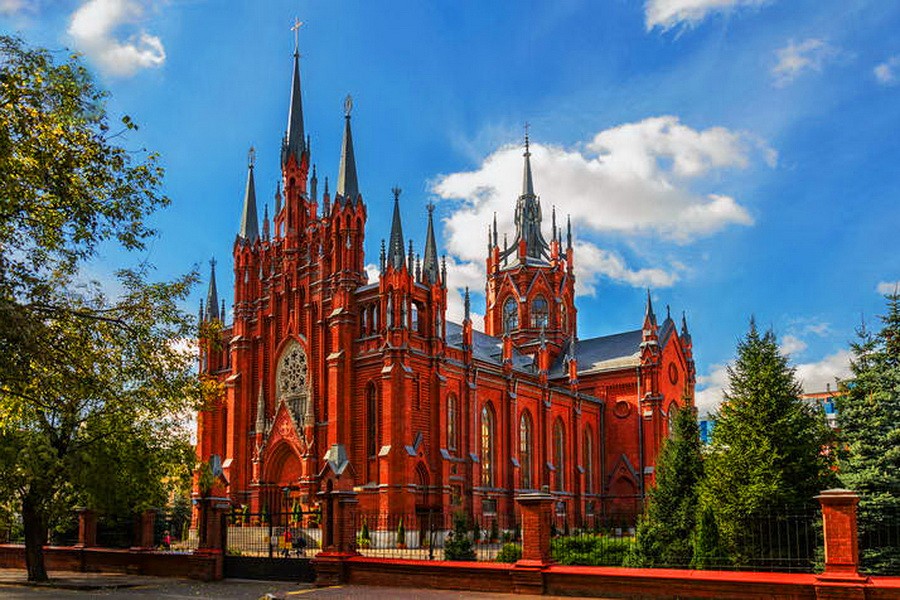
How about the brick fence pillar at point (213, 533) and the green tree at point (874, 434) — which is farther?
the brick fence pillar at point (213, 533)

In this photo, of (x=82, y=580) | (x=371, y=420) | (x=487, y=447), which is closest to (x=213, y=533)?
(x=82, y=580)

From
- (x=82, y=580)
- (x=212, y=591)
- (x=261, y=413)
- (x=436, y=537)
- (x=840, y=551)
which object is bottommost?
(x=436, y=537)

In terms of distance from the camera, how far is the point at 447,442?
42.6m

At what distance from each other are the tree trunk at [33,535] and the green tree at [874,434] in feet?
72.4

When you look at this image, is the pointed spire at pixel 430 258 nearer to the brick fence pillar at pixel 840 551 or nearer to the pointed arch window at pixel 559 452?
the pointed arch window at pixel 559 452

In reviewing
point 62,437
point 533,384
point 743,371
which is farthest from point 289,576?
point 533,384

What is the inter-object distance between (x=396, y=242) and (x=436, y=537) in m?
14.0

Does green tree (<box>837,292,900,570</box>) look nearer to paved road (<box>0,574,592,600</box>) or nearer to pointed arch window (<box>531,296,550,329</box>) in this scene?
paved road (<box>0,574,592,600</box>)

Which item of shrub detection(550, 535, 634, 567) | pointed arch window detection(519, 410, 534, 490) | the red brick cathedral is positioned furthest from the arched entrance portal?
shrub detection(550, 535, 634, 567)

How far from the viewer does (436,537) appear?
37.2m

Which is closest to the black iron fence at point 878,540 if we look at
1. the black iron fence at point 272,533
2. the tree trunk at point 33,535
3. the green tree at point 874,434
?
the green tree at point 874,434

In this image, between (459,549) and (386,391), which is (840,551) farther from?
(386,391)

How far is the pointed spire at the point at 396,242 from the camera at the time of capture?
4081 centimetres

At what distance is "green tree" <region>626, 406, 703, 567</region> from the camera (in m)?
25.7
